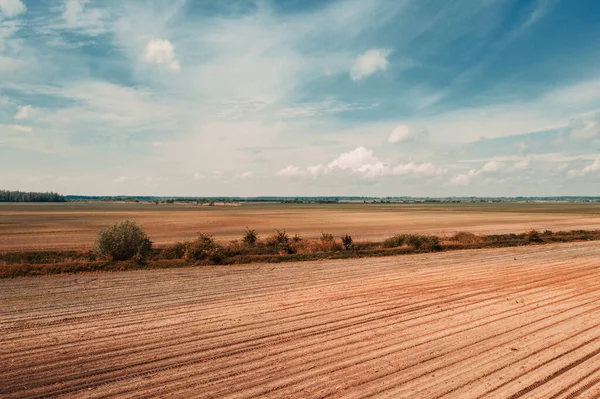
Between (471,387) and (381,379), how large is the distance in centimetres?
171

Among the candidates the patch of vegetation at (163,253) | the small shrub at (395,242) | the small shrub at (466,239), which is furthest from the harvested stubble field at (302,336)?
the small shrub at (466,239)

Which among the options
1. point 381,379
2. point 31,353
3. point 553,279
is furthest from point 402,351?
point 553,279

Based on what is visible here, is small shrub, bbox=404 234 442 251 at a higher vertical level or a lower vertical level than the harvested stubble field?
higher

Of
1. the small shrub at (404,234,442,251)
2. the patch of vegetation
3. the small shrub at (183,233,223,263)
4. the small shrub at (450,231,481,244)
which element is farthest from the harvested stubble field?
the small shrub at (450,231,481,244)

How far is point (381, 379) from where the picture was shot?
26.8 feet

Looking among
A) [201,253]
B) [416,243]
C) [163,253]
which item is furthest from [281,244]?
[416,243]

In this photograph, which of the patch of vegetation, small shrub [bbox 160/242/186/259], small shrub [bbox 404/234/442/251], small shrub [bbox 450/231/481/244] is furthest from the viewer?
small shrub [bbox 450/231/481/244]

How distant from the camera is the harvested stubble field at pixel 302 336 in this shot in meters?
7.93

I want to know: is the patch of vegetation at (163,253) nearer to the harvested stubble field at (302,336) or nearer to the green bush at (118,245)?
the green bush at (118,245)

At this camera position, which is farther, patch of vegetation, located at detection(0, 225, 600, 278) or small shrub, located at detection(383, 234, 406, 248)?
small shrub, located at detection(383, 234, 406, 248)

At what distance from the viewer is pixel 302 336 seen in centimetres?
1066

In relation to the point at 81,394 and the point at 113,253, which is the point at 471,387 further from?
the point at 113,253

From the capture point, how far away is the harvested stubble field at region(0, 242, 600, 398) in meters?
7.93

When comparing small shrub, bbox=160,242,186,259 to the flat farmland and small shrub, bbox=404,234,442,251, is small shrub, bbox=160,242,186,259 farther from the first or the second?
small shrub, bbox=404,234,442,251
